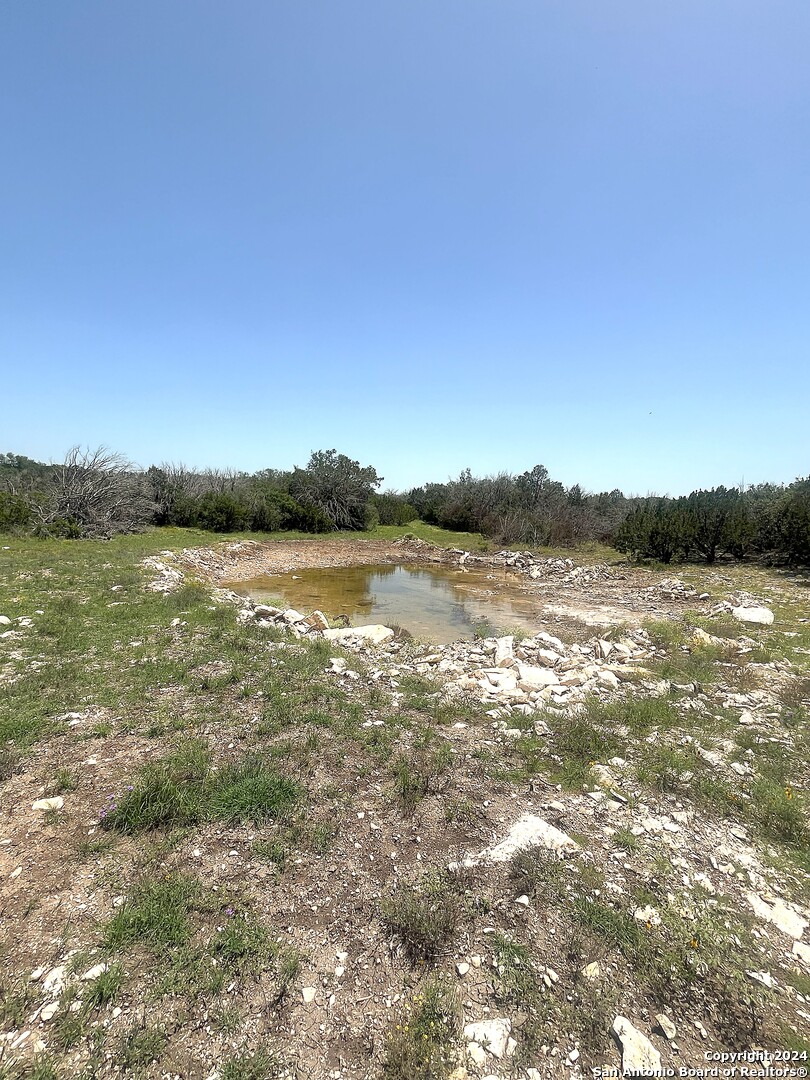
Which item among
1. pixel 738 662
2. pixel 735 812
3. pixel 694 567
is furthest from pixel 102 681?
pixel 694 567

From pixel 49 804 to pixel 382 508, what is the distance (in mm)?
43183

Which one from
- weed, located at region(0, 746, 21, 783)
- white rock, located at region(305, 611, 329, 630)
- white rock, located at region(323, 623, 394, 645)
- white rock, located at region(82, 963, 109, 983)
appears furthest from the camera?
white rock, located at region(305, 611, 329, 630)

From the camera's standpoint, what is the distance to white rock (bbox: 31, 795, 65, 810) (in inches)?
147

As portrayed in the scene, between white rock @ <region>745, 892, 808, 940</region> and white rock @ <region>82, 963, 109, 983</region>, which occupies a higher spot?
white rock @ <region>82, 963, 109, 983</region>

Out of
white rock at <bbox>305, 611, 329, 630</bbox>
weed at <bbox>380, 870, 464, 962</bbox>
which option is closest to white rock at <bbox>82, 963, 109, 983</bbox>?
weed at <bbox>380, 870, 464, 962</bbox>

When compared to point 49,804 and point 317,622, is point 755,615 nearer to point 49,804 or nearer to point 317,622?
point 317,622

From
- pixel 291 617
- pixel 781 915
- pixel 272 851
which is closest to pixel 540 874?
pixel 781 915

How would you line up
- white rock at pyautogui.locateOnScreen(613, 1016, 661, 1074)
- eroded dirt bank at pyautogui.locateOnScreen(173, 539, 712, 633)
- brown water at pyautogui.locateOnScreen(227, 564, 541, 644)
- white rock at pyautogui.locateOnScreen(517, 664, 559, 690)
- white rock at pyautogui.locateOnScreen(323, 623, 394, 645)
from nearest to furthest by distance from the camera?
1. white rock at pyautogui.locateOnScreen(613, 1016, 661, 1074)
2. white rock at pyautogui.locateOnScreen(517, 664, 559, 690)
3. white rock at pyautogui.locateOnScreen(323, 623, 394, 645)
4. brown water at pyautogui.locateOnScreen(227, 564, 541, 644)
5. eroded dirt bank at pyautogui.locateOnScreen(173, 539, 712, 633)

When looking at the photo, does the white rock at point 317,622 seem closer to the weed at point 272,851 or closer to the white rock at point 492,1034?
the weed at point 272,851

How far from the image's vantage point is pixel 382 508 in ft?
153

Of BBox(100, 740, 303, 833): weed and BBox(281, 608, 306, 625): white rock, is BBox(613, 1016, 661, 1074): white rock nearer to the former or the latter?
BBox(100, 740, 303, 833): weed

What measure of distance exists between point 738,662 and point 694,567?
14.2 meters

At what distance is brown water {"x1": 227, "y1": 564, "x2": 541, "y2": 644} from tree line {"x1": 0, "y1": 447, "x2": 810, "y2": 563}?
9666 mm

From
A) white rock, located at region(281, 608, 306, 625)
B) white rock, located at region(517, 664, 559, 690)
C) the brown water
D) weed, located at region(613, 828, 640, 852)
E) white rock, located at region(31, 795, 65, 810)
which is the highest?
white rock, located at region(281, 608, 306, 625)
